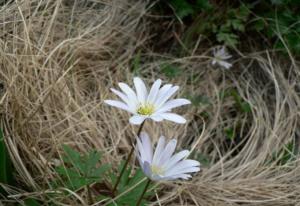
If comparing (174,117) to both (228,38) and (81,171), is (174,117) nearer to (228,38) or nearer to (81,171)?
(81,171)

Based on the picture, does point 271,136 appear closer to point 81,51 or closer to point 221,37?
point 221,37

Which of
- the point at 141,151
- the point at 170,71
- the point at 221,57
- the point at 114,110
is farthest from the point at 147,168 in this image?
the point at 221,57

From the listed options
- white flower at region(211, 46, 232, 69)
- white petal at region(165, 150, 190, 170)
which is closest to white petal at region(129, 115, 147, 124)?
white petal at region(165, 150, 190, 170)

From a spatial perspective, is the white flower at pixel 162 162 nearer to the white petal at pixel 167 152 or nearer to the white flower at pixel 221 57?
the white petal at pixel 167 152

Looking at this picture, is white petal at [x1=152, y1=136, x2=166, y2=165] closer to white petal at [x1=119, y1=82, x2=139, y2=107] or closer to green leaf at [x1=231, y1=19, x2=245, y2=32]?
white petal at [x1=119, y1=82, x2=139, y2=107]

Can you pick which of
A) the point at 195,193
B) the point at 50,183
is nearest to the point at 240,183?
the point at 195,193

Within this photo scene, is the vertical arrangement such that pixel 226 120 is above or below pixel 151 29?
below
